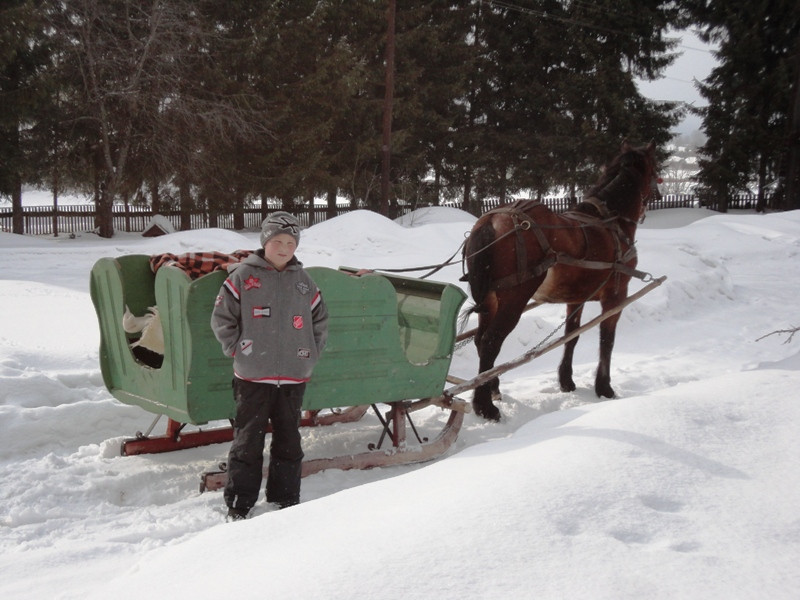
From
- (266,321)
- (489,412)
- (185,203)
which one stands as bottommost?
(489,412)

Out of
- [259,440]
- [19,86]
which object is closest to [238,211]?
[19,86]

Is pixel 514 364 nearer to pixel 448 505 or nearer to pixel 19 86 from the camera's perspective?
pixel 448 505

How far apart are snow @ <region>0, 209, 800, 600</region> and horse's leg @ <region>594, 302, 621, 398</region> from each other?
0.15 m

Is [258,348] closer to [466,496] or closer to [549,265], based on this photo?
[466,496]

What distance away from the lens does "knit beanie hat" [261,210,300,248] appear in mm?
3682

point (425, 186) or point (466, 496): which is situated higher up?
point (425, 186)

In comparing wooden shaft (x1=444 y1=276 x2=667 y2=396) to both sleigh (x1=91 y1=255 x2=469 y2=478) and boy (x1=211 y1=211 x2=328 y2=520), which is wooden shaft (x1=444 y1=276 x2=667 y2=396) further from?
boy (x1=211 y1=211 x2=328 y2=520)

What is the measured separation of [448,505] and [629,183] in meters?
5.08

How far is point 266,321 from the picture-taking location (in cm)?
370

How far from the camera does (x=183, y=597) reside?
2.38 metres

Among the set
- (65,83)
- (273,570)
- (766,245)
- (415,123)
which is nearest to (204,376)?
(273,570)

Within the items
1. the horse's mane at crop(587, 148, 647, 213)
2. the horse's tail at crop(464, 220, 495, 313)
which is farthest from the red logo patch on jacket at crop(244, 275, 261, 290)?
the horse's mane at crop(587, 148, 647, 213)

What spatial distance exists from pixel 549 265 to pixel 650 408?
2.13 metres

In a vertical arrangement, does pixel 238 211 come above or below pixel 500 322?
above
